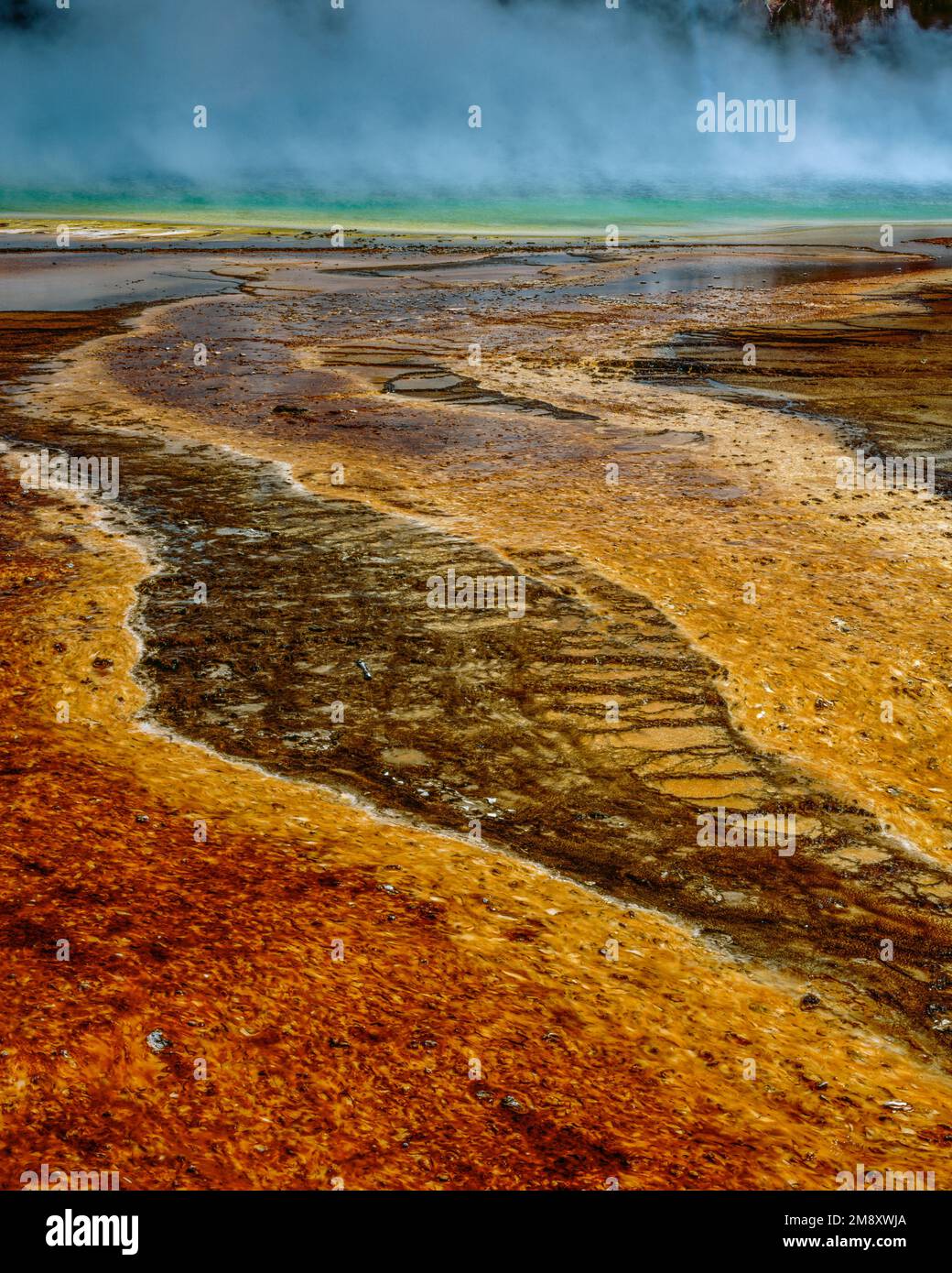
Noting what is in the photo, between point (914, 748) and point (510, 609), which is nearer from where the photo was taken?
point (914, 748)

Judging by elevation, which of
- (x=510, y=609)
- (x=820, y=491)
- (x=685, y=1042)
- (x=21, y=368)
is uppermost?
(x=21, y=368)

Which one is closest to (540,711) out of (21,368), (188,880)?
(188,880)

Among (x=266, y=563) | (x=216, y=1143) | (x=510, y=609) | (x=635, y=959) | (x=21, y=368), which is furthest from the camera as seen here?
(x=21, y=368)

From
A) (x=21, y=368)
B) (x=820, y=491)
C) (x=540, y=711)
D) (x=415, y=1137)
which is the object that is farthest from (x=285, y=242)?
(x=415, y=1137)

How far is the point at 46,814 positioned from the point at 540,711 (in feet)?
10.5

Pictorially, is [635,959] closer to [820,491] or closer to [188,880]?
[188,880]

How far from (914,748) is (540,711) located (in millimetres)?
2426

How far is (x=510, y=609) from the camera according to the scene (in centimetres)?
923

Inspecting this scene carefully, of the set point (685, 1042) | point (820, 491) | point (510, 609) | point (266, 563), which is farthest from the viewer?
point (820, 491)

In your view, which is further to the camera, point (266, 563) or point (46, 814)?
point (266, 563)

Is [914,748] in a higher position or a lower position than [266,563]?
lower
